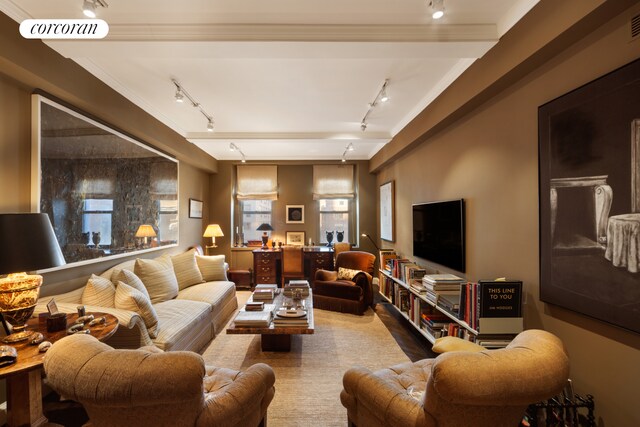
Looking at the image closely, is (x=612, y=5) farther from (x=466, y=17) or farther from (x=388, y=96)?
(x=388, y=96)

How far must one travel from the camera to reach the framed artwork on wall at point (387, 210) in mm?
4953

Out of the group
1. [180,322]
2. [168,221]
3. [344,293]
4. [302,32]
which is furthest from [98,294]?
[344,293]

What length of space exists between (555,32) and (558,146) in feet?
2.05

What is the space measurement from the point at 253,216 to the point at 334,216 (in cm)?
191

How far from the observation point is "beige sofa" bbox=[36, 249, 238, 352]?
7.06ft

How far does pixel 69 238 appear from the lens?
8.11ft

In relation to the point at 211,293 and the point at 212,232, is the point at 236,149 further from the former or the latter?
the point at 211,293

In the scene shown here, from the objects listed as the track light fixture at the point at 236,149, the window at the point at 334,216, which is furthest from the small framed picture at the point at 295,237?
the track light fixture at the point at 236,149

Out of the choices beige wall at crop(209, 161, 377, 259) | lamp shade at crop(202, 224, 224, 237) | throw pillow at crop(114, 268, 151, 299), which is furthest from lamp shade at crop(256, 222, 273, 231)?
throw pillow at crop(114, 268, 151, 299)

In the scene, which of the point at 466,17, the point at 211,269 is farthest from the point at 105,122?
the point at 466,17

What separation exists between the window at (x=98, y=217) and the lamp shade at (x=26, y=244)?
47.9 inches

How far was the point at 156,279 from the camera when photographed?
3.21 metres

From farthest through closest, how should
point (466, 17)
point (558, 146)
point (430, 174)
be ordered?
point (430, 174) < point (466, 17) < point (558, 146)

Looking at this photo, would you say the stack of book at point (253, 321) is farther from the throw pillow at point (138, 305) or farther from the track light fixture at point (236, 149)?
the track light fixture at point (236, 149)
